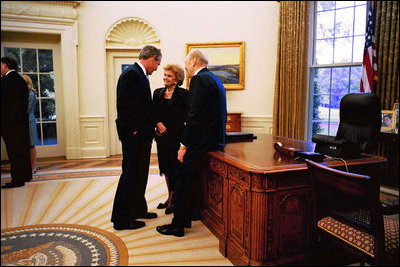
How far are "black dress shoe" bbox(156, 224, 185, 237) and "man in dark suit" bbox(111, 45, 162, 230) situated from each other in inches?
9.2

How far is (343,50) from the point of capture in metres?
5.38

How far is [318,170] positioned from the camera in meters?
1.61

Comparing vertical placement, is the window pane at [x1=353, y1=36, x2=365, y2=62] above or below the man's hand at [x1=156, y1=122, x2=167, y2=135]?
above

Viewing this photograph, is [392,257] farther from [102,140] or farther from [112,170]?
[102,140]

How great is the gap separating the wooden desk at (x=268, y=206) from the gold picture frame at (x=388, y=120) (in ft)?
7.71

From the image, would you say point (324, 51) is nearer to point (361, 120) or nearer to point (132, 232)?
point (361, 120)

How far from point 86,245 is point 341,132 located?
8.73 ft

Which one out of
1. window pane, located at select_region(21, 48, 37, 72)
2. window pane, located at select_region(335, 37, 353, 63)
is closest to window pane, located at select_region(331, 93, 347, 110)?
window pane, located at select_region(335, 37, 353, 63)

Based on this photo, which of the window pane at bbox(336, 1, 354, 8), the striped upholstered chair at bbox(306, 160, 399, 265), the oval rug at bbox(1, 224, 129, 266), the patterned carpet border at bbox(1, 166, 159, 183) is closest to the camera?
the striped upholstered chair at bbox(306, 160, 399, 265)

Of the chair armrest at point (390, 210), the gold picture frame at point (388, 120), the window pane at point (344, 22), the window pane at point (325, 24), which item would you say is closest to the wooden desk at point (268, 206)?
the chair armrest at point (390, 210)

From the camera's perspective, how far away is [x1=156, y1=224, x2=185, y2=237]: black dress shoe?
2.65 metres

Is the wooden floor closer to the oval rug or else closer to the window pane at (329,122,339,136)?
the oval rug

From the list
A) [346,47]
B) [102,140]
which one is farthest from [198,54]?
[102,140]

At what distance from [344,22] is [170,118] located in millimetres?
4089
